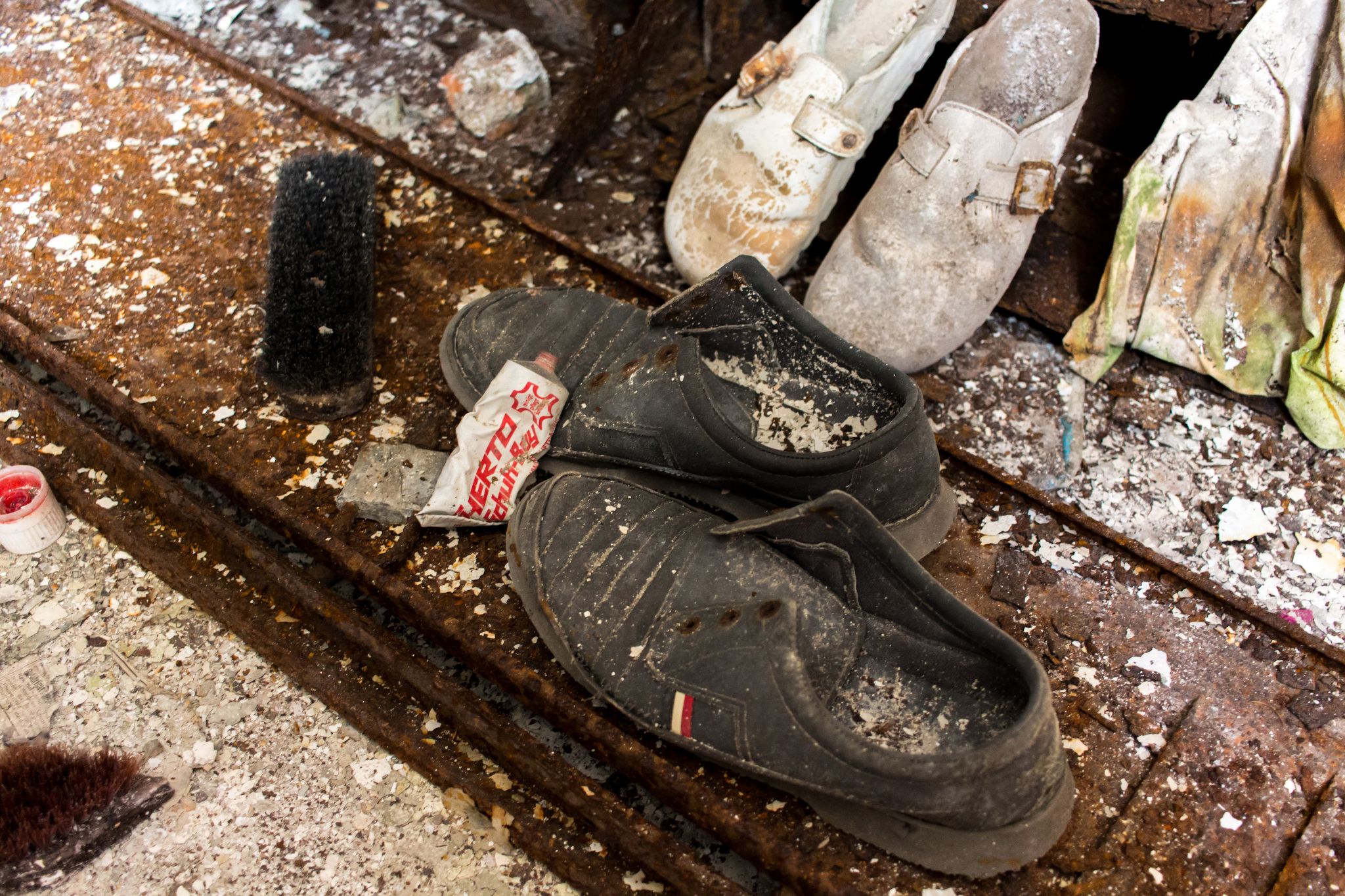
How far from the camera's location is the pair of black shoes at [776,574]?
1.29 m

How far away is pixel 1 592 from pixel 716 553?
1.23m

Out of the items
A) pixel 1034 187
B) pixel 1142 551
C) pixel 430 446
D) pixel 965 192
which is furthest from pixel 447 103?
pixel 1142 551

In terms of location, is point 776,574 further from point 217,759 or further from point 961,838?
point 217,759

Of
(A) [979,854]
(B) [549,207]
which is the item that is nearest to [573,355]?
(B) [549,207]

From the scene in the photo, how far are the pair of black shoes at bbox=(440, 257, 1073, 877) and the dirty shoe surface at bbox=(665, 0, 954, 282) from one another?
40 centimetres

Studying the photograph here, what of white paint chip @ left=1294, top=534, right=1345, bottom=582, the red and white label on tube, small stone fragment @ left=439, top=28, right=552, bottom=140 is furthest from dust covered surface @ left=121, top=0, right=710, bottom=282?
white paint chip @ left=1294, top=534, right=1345, bottom=582

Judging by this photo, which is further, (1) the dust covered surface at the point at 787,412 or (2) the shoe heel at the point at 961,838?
(1) the dust covered surface at the point at 787,412

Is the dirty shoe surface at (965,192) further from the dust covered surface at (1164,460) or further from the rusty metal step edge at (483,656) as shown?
the rusty metal step edge at (483,656)

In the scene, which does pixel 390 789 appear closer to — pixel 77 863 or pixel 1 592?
pixel 77 863

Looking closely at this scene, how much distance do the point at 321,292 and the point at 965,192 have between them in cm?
120

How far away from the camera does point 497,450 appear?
1.64m

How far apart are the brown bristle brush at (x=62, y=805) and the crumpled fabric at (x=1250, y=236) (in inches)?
72.9

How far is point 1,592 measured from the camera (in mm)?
1705

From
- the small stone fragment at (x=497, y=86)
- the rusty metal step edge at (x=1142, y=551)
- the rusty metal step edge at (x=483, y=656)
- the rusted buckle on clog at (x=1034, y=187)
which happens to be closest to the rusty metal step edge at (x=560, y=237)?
the rusty metal step edge at (x=1142, y=551)
